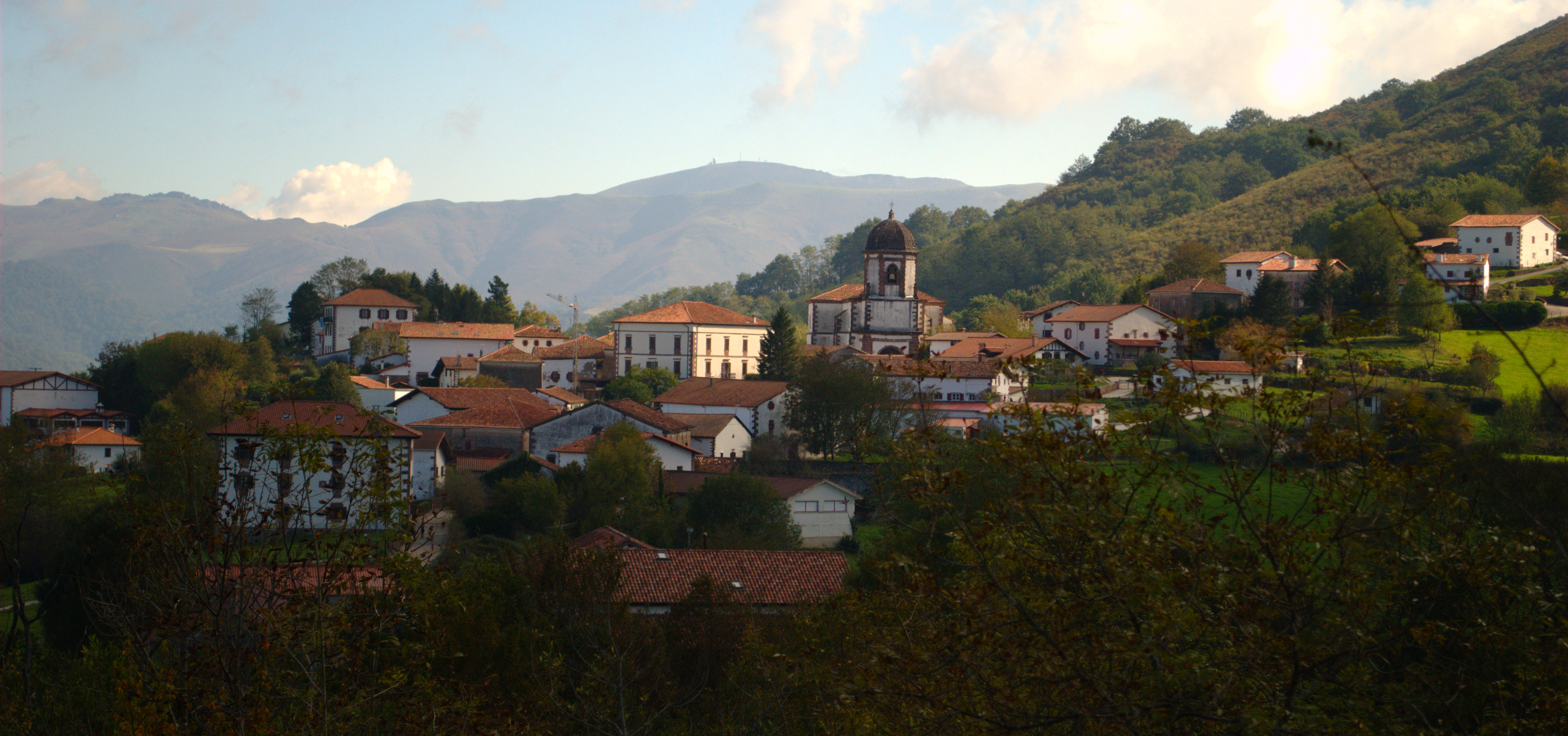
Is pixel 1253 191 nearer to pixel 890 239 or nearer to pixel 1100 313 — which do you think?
pixel 1100 313

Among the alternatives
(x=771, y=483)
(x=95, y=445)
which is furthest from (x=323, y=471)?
(x=95, y=445)

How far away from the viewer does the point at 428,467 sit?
36906mm

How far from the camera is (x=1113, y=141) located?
493ft

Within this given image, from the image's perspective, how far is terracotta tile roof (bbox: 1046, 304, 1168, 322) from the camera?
57.7m

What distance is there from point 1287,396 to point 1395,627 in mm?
2384

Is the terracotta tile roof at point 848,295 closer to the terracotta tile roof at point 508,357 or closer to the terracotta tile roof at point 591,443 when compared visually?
the terracotta tile roof at point 508,357

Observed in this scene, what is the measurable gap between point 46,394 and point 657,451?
35938 mm

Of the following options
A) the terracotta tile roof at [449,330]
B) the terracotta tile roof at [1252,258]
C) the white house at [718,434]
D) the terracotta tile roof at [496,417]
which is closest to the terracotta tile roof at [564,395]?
the terracotta tile roof at [496,417]

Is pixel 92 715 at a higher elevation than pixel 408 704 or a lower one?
lower

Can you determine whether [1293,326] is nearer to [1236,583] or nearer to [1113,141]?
[1236,583]

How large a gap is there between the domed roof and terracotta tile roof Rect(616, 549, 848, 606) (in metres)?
38.8

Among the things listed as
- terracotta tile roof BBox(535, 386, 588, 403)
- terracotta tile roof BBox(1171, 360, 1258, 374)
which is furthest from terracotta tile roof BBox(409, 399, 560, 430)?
terracotta tile roof BBox(1171, 360, 1258, 374)

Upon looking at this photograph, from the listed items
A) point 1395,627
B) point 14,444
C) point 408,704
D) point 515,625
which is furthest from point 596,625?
point 14,444

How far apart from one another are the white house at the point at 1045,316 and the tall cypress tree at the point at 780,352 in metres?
15.2
